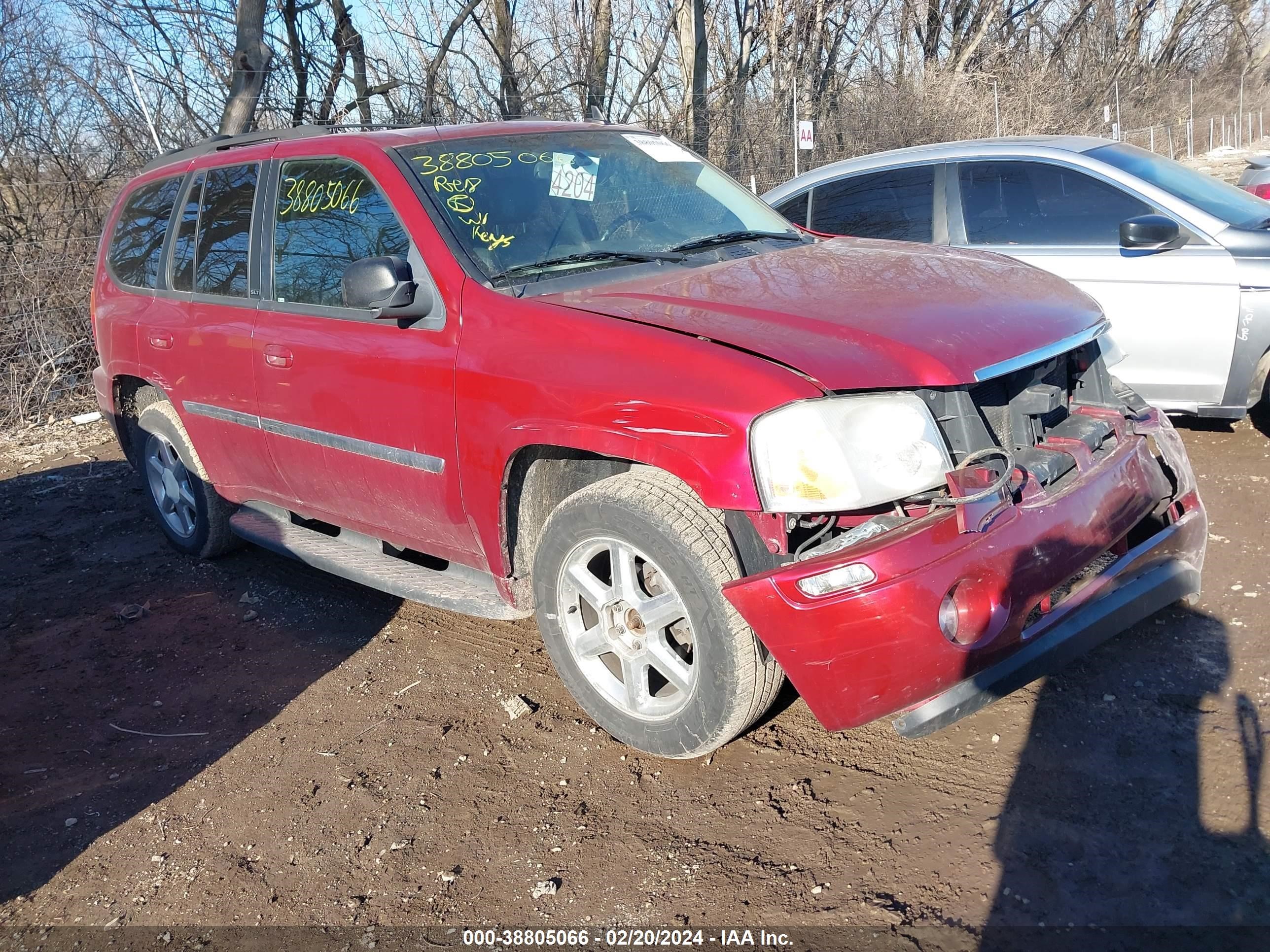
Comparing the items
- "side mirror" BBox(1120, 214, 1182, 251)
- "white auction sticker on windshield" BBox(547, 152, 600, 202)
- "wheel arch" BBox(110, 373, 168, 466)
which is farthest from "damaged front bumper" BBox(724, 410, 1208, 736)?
"wheel arch" BBox(110, 373, 168, 466)

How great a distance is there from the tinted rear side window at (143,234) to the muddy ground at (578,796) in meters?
1.93

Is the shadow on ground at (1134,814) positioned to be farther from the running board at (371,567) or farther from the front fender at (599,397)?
the running board at (371,567)

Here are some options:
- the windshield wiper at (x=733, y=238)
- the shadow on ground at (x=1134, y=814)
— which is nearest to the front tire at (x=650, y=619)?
the shadow on ground at (x=1134, y=814)

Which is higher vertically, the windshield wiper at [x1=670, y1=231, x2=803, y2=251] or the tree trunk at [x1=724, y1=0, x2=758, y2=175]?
the tree trunk at [x1=724, y1=0, x2=758, y2=175]

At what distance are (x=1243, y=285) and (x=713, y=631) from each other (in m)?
3.67

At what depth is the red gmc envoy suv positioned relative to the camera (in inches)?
100

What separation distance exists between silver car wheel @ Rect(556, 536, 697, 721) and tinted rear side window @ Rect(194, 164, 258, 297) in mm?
2090

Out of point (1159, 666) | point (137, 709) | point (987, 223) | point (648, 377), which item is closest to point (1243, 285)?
point (987, 223)

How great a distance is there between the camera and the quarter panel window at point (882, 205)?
19.1ft

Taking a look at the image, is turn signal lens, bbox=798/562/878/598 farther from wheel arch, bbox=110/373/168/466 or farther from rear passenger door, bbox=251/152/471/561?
wheel arch, bbox=110/373/168/466

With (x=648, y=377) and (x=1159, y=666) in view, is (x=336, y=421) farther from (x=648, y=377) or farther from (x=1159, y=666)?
(x=1159, y=666)

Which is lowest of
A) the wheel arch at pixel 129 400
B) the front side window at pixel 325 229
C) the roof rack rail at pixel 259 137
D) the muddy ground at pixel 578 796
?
the muddy ground at pixel 578 796

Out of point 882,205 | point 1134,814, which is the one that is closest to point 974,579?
point 1134,814

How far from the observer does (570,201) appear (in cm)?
368
